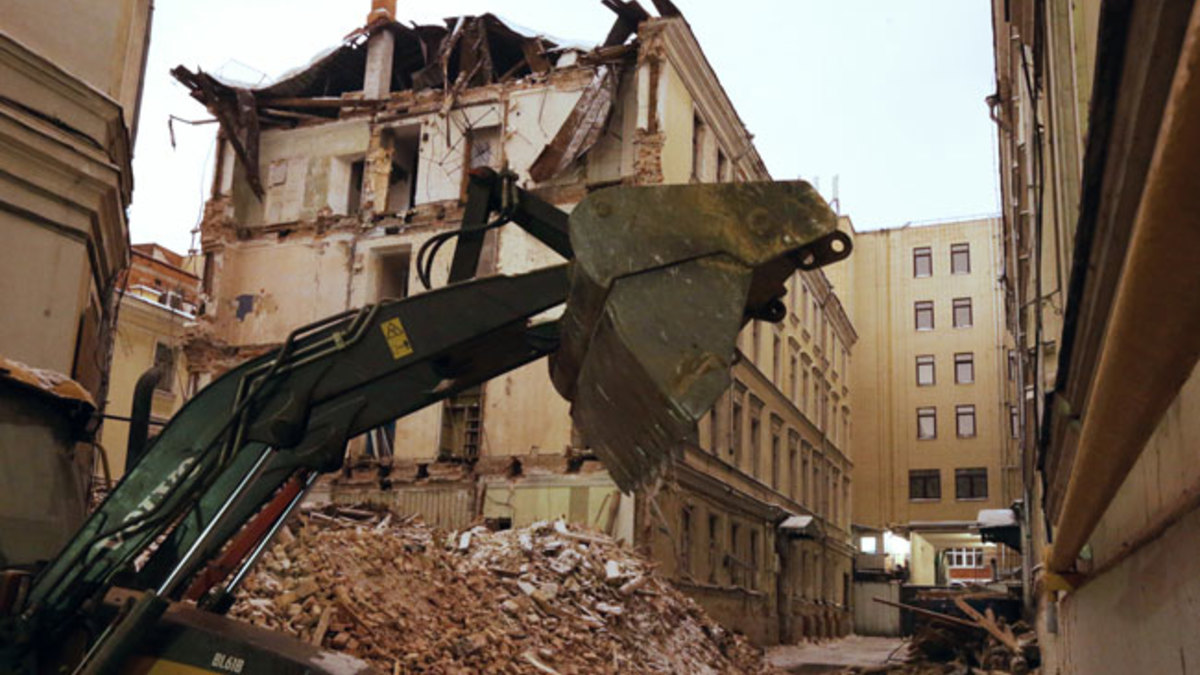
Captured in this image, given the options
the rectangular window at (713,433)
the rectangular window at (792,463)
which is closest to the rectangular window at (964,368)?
the rectangular window at (792,463)

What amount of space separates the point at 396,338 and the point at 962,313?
49008 millimetres

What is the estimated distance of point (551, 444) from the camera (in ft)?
74.1

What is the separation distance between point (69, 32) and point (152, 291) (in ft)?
95.3

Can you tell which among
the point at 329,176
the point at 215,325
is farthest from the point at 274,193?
the point at 215,325

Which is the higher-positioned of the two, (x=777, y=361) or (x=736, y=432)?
(x=777, y=361)

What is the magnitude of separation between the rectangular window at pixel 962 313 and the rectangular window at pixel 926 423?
14.5 feet

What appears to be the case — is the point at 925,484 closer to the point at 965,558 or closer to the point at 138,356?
the point at 965,558

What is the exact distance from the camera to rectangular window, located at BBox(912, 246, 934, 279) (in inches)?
2013

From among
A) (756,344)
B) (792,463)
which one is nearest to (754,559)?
(756,344)

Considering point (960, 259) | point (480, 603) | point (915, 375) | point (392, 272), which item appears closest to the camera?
point (480, 603)

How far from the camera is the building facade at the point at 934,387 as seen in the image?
47.3 meters

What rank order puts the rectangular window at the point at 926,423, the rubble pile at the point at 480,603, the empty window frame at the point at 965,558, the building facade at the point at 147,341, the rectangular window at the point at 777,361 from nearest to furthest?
the rubble pile at the point at 480,603 → the rectangular window at the point at 777,361 → the building facade at the point at 147,341 → the empty window frame at the point at 965,558 → the rectangular window at the point at 926,423

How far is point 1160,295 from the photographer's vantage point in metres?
1.23

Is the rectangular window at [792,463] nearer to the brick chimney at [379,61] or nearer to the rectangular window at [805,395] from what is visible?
the rectangular window at [805,395]
